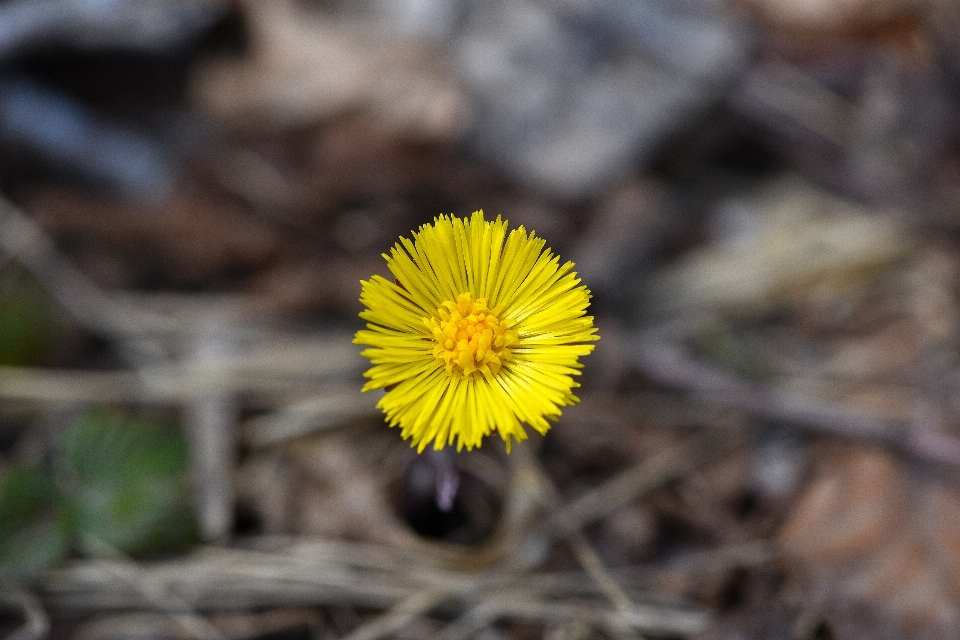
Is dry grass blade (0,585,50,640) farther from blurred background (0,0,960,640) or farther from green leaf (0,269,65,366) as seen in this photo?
green leaf (0,269,65,366)

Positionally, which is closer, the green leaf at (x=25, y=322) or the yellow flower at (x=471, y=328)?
the yellow flower at (x=471, y=328)

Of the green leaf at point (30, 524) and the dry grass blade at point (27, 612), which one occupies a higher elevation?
the green leaf at point (30, 524)

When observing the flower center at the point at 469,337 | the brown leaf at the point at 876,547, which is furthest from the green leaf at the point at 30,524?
the brown leaf at the point at 876,547

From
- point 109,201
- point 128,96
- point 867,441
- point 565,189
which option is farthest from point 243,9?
point 867,441

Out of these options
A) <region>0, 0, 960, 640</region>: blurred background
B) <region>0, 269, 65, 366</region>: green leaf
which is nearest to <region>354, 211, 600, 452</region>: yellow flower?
<region>0, 0, 960, 640</region>: blurred background

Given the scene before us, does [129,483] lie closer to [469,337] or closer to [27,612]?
[27,612]

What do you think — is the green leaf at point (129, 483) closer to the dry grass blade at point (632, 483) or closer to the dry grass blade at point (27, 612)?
the dry grass blade at point (27, 612)

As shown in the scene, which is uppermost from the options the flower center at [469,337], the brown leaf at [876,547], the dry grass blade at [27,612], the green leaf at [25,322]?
the green leaf at [25,322]

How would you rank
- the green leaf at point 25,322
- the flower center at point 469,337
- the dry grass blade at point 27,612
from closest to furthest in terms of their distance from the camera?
the flower center at point 469,337 → the dry grass blade at point 27,612 → the green leaf at point 25,322

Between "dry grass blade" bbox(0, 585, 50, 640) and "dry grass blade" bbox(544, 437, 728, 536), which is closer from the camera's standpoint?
"dry grass blade" bbox(0, 585, 50, 640)
